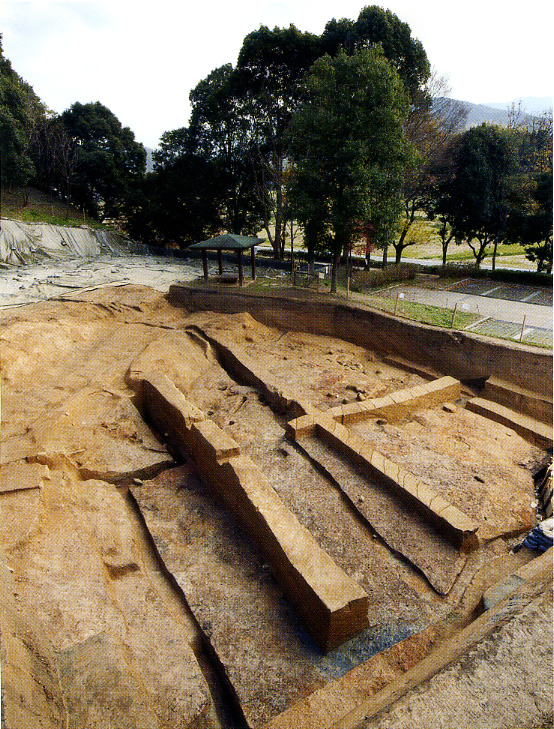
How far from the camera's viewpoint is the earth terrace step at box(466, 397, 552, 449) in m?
7.99

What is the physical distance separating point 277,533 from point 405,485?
1.88 m

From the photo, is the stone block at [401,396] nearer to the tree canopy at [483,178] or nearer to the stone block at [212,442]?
the stone block at [212,442]

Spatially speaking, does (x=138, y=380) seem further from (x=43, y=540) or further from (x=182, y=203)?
(x=182, y=203)

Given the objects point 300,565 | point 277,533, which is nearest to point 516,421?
point 277,533

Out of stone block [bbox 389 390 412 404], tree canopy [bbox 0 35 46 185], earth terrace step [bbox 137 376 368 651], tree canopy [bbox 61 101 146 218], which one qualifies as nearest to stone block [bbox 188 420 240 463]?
earth terrace step [bbox 137 376 368 651]

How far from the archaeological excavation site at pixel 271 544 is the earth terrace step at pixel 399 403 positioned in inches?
1.6

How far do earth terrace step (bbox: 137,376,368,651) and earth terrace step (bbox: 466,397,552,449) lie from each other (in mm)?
5227

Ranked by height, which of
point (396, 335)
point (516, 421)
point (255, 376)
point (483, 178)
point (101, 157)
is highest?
point (101, 157)

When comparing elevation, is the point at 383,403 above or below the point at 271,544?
above

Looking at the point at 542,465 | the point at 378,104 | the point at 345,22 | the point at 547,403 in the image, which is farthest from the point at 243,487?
the point at 345,22

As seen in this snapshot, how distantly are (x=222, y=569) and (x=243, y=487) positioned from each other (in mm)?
943

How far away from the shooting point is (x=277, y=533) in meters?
4.79

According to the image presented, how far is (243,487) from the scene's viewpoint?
18.0ft

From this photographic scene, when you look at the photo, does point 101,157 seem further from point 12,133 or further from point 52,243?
point 52,243
